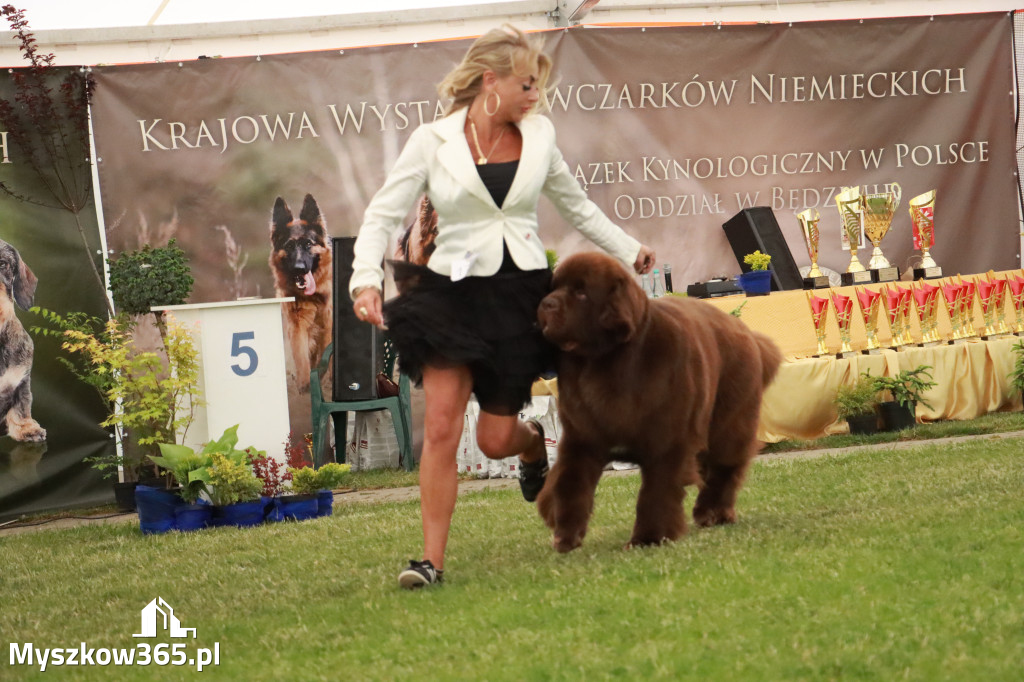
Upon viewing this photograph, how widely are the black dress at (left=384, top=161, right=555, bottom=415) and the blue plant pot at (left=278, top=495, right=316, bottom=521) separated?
9.33 ft

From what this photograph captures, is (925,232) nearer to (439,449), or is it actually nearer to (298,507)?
(298,507)

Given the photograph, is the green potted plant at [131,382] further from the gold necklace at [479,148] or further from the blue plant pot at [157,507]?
the gold necklace at [479,148]

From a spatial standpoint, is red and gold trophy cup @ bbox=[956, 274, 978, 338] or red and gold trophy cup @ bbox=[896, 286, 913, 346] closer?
red and gold trophy cup @ bbox=[896, 286, 913, 346]

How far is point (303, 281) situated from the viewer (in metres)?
9.22

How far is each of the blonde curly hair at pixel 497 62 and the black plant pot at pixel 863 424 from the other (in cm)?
485

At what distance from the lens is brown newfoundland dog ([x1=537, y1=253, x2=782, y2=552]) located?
354 centimetres

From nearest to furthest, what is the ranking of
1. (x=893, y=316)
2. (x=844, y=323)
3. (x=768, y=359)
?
1. (x=768, y=359)
2. (x=844, y=323)
3. (x=893, y=316)

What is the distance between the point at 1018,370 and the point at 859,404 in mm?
1422

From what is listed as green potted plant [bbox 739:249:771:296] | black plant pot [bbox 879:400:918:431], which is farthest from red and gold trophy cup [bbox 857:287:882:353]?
green potted plant [bbox 739:249:771:296]

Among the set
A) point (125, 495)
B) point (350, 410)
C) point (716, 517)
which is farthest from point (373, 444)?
point (716, 517)

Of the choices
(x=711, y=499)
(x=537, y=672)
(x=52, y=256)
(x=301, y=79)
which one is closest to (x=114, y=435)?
(x=52, y=256)

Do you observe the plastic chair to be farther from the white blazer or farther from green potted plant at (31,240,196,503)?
the white blazer

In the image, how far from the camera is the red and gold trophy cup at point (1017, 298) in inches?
351

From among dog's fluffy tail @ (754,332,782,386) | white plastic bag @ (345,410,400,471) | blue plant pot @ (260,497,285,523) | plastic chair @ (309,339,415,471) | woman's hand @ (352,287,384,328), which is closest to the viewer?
woman's hand @ (352,287,384,328)
